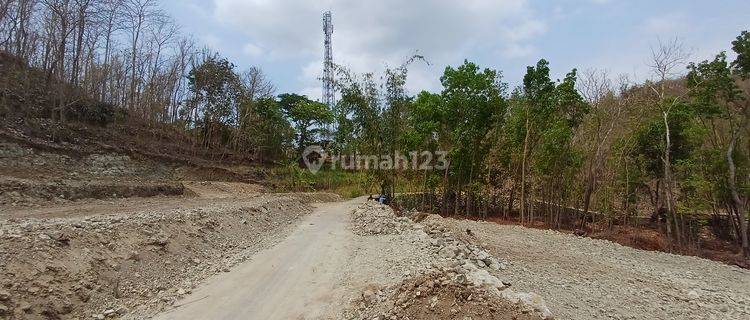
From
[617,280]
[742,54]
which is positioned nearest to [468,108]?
[742,54]

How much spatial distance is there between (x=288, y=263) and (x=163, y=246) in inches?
86.7

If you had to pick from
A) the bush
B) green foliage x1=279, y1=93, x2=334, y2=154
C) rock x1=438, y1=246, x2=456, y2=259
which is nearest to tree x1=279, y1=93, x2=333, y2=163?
green foliage x1=279, y1=93, x2=334, y2=154

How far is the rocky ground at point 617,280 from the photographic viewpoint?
6.27 m

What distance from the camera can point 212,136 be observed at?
35594 mm

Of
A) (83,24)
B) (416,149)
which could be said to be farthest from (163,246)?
(83,24)

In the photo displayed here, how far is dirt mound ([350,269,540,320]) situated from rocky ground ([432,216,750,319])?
1.15 m

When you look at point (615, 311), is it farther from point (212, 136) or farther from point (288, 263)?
point (212, 136)

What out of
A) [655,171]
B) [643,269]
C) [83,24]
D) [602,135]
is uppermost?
[83,24]

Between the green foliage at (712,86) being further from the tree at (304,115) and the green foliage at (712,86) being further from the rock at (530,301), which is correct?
the tree at (304,115)

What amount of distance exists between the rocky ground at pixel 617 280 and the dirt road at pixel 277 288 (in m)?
2.86

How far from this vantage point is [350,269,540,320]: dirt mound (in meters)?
4.48

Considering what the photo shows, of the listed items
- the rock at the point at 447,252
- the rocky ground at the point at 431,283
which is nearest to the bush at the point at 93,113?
the rocky ground at the point at 431,283

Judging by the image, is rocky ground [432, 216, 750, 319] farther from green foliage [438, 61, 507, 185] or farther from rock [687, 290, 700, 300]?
green foliage [438, 61, 507, 185]

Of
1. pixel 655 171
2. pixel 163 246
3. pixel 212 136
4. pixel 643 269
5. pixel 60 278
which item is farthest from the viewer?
pixel 212 136
